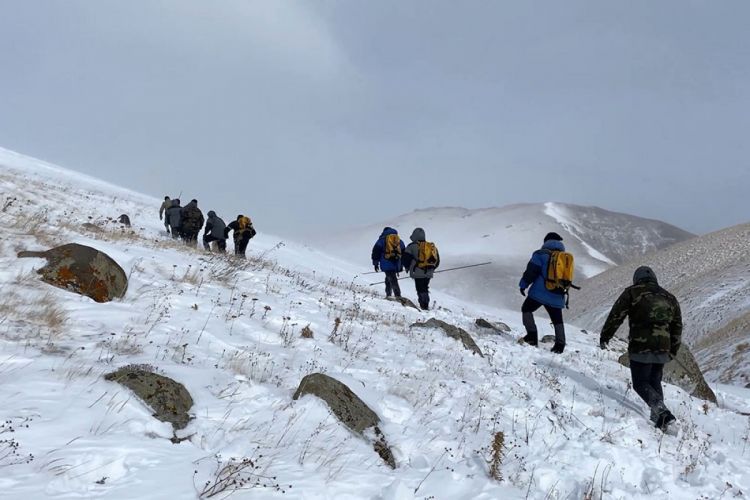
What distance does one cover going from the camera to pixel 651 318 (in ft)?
24.0

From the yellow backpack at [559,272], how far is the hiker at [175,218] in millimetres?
14535

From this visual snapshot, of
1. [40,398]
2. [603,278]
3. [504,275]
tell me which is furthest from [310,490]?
[504,275]

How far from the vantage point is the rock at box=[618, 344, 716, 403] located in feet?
31.3

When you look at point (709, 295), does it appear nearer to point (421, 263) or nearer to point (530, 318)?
point (421, 263)

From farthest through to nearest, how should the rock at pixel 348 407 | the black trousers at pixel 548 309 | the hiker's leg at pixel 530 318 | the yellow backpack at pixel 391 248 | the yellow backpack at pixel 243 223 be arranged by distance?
1. the yellow backpack at pixel 243 223
2. the yellow backpack at pixel 391 248
3. the hiker's leg at pixel 530 318
4. the black trousers at pixel 548 309
5. the rock at pixel 348 407

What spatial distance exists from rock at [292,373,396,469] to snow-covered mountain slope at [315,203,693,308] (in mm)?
72214

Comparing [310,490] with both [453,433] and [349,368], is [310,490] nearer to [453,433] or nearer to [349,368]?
[453,433]

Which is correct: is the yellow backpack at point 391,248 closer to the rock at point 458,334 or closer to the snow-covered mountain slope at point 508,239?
the rock at point 458,334

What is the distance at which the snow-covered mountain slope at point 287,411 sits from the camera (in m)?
3.37

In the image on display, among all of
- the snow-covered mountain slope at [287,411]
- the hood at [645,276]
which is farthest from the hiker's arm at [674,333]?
the snow-covered mountain slope at [287,411]

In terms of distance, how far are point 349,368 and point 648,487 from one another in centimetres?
364

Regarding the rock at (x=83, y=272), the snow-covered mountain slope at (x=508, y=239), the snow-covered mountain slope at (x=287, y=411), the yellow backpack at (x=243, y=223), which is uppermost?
the snow-covered mountain slope at (x=508, y=239)

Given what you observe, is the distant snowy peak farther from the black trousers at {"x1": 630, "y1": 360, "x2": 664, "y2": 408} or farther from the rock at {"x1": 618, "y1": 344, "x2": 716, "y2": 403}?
the black trousers at {"x1": 630, "y1": 360, "x2": 664, "y2": 408}

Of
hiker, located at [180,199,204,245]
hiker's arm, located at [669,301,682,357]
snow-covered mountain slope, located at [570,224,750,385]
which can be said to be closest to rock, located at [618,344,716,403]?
hiker's arm, located at [669,301,682,357]
